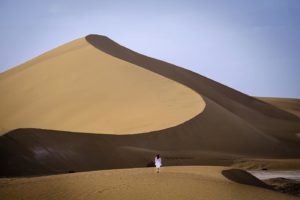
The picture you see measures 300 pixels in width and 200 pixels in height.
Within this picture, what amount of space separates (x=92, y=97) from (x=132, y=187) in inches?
1018

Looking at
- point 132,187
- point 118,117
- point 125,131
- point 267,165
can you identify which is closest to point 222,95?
point 118,117

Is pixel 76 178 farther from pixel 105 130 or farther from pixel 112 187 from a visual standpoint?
pixel 105 130

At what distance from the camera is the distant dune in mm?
23156

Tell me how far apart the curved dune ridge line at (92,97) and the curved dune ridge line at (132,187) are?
1560cm

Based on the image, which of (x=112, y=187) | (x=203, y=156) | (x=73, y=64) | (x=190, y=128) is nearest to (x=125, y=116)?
(x=190, y=128)

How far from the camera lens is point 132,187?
13.2 m

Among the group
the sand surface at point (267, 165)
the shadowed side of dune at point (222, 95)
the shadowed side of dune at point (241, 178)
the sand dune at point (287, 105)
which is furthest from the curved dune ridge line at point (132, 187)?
the sand dune at point (287, 105)

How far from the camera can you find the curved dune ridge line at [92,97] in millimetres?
33312

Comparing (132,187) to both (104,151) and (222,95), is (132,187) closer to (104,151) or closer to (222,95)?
(104,151)

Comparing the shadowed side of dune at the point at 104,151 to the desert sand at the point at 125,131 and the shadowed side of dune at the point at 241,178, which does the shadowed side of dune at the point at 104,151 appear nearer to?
the desert sand at the point at 125,131

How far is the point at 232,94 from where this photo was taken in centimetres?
5294

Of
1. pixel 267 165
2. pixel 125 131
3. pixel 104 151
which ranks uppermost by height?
pixel 125 131

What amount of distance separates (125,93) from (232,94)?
1829cm

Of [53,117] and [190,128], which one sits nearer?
[190,128]
